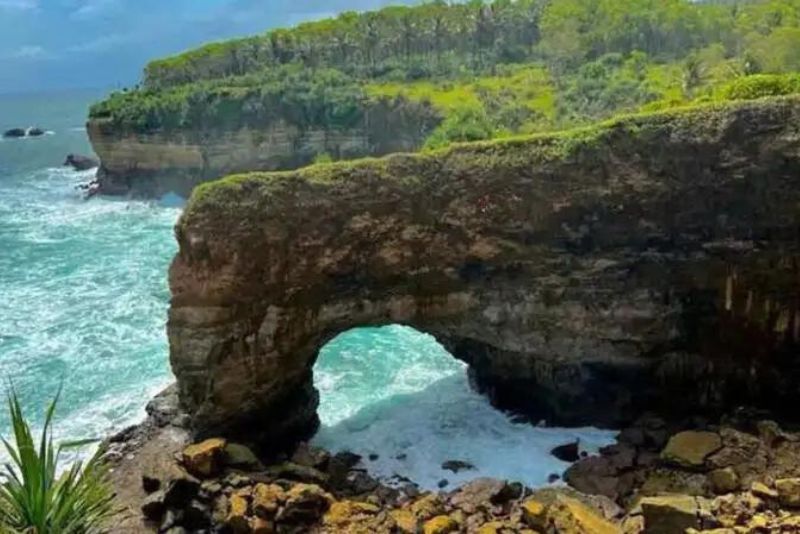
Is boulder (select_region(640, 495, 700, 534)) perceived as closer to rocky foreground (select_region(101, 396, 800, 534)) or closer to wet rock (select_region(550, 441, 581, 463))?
rocky foreground (select_region(101, 396, 800, 534))

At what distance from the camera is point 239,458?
76.1 ft

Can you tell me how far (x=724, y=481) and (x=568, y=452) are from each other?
5172 millimetres

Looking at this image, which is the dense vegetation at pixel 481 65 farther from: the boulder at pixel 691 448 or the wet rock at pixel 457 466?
the boulder at pixel 691 448

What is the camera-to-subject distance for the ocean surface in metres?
25.8

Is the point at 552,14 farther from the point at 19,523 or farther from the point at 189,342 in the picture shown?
the point at 19,523

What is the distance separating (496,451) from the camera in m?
25.5

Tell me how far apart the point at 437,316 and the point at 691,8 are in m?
72.7

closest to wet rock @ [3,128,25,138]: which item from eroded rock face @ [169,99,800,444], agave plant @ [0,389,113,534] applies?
eroded rock face @ [169,99,800,444]

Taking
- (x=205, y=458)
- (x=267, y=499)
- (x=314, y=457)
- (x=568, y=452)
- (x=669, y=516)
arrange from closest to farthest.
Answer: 1. (x=669, y=516)
2. (x=267, y=499)
3. (x=205, y=458)
4. (x=314, y=457)
5. (x=568, y=452)

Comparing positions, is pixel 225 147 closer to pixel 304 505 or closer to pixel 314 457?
pixel 314 457

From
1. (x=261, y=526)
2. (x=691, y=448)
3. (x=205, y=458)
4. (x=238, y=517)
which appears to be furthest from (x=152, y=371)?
(x=691, y=448)

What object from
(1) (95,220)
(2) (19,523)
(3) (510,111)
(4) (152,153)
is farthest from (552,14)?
(2) (19,523)

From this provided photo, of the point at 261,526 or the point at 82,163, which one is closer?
the point at 261,526

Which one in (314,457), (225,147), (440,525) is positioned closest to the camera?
(440,525)
